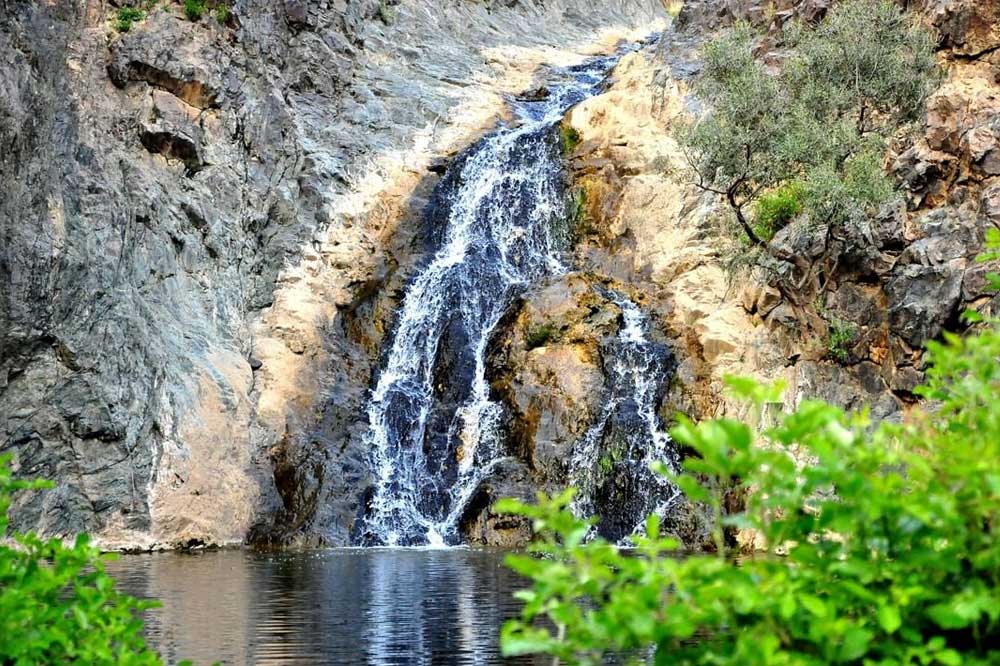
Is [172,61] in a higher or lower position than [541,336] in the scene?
higher

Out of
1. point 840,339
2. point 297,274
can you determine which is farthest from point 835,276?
point 297,274

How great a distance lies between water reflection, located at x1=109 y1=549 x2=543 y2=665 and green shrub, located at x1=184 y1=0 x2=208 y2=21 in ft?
64.6

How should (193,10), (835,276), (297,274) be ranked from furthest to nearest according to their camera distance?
(193,10)
(297,274)
(835,276)

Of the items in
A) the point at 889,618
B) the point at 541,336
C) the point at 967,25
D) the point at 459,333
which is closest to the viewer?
the point at 889,618

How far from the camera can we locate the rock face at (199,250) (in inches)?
970

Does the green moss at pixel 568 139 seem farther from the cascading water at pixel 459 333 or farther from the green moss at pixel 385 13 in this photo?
the green moss at pixel 385 13

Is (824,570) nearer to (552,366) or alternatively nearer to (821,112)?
(552,366)

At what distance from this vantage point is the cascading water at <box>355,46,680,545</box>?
2734cm

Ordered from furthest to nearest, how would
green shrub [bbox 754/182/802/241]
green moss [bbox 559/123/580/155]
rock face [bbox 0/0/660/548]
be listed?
green moss [bbox 559/123/580/155] < green shrub [bbox 754/182/802/241] < rock face [bbox 0/0/660/548]

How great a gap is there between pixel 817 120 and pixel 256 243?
1781 cm

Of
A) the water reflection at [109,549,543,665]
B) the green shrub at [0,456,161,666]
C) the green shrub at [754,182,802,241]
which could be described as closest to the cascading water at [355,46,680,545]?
the water reflection at [109,549,543,665]

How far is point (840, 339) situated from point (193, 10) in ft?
78.0

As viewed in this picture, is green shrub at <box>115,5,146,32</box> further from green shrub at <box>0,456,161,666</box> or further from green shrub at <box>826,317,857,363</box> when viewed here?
green shrub at <box>0,456,161,666</box>

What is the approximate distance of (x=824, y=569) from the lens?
153 inches
